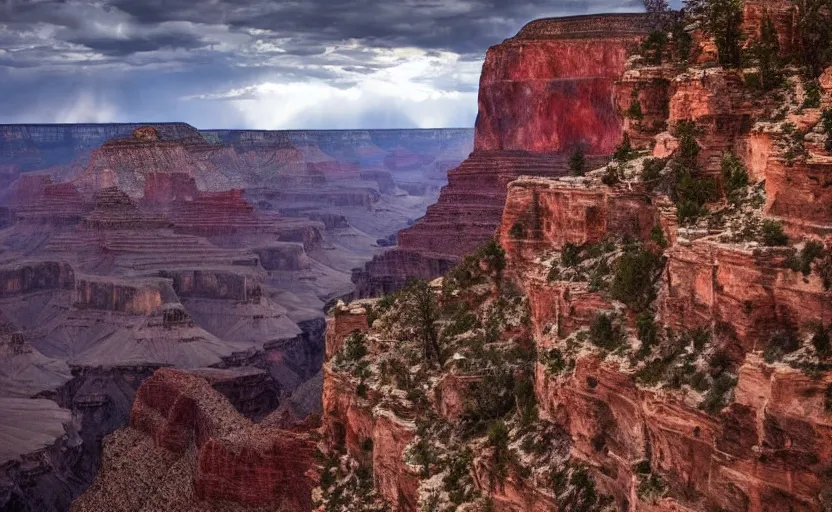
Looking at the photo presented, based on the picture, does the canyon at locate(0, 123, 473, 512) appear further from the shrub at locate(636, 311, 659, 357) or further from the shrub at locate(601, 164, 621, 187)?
the shrub at locate(636, 311, 659, 357)

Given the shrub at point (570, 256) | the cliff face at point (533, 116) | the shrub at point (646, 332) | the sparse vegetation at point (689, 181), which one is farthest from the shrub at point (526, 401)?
the cliff face at point (533, 116)

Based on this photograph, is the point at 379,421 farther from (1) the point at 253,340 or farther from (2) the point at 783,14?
(1) the point at 253,340

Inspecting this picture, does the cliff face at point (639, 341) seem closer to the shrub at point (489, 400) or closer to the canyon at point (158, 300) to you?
the shrub at point (489, 400)

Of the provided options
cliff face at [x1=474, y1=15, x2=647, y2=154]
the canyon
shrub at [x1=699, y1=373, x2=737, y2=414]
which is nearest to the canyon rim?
shrub at [x1=699, y1=373, x2=737, y2=414]

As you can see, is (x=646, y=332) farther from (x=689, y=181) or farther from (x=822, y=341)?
(x=822, y=341)

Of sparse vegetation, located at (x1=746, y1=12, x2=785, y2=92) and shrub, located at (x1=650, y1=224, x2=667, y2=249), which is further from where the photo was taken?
sparse vegetation, located at (x1=746, y1=12, x2=785, y2=92)

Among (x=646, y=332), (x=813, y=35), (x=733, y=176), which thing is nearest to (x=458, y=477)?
(x=646, y=332)
